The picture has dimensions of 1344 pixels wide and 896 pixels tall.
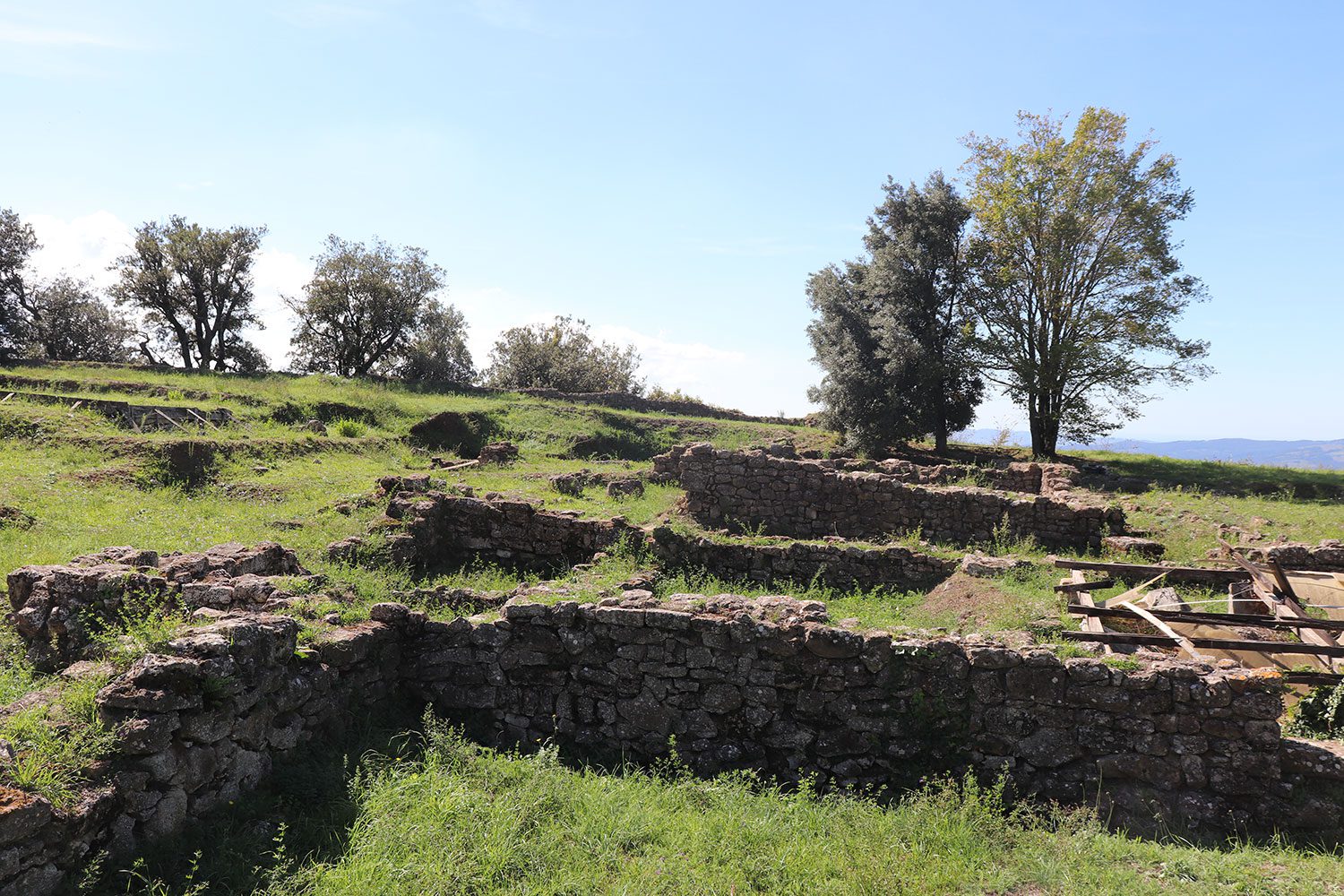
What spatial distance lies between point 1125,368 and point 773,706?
2472 centimetres

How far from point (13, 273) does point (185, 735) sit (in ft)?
143

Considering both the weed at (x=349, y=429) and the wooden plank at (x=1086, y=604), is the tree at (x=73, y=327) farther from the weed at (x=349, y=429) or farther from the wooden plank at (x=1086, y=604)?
the wooden plank at (x=1086, y=604)

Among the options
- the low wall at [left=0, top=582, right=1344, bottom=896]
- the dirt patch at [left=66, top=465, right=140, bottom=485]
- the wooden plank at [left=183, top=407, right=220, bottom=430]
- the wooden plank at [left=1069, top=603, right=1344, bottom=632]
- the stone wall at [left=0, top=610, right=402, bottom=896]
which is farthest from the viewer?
the wooden plank at [left=183, top=407, right=220, bottom=430]

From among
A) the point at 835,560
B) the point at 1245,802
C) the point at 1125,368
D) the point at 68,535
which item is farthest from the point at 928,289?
the point at 68,535

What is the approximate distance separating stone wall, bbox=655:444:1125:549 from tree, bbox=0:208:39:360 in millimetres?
36501

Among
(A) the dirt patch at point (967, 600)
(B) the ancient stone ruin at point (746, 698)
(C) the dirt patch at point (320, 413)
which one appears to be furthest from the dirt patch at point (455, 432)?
(B) the ancient stone ruin at point (746, 698)

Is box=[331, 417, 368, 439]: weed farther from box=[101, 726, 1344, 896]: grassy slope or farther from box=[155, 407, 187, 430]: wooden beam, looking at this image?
box=[101, 726, 1344, 896]: grassy slope

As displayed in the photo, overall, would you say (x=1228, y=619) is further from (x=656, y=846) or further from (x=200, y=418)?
(x=200, y=418)

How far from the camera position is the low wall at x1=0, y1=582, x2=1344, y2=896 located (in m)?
5.81

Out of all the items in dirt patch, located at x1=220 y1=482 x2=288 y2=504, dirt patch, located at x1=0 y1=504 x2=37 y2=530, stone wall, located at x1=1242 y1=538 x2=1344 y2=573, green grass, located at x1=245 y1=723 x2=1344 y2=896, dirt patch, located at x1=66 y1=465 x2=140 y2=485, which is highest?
dirt patch, located at x1=66 y1=465 x2=140 y2=485

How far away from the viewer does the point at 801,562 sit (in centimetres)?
1227

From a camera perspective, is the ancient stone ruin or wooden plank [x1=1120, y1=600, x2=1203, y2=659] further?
wooden plank [x1=1120, y1=600, x2=1203, y2=659]

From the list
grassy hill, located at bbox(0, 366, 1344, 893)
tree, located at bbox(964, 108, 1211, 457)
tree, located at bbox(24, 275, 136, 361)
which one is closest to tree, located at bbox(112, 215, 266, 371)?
tree, located at bbox(24, 275, 136, 361)

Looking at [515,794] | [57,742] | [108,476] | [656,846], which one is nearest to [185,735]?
→ [57,742]
